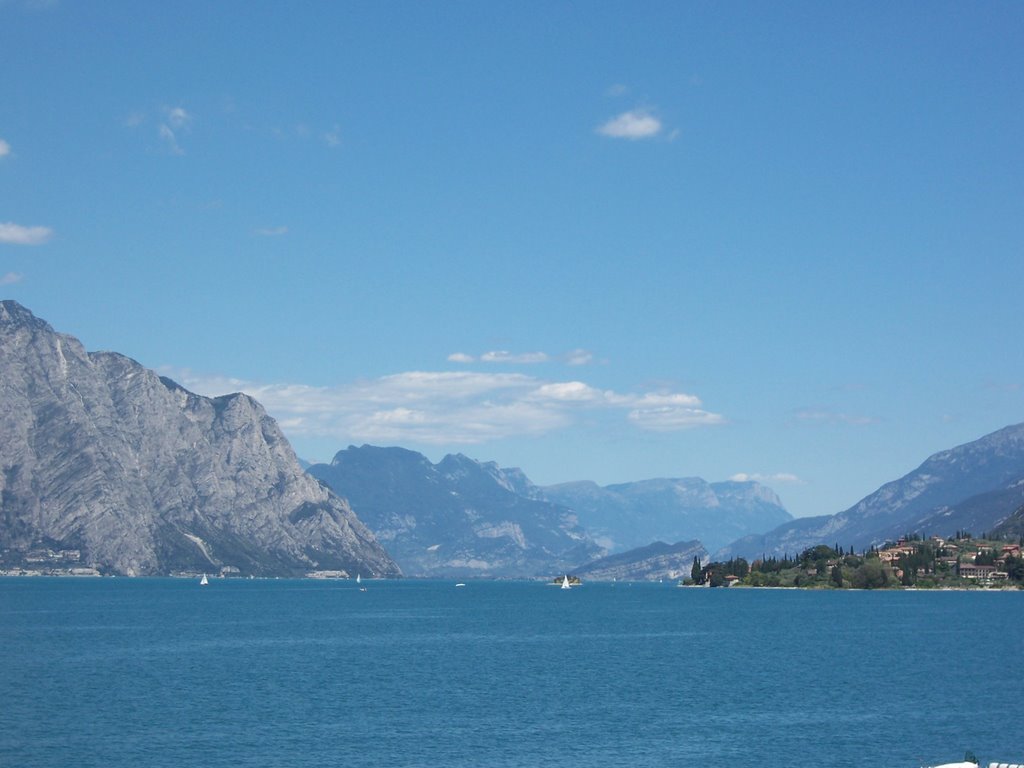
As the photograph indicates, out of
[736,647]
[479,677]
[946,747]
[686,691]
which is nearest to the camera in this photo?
[946,747]

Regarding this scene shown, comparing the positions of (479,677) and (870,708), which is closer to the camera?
(870,708)

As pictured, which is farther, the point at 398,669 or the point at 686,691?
→ the point at 398,669

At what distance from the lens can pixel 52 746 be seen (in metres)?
85.4

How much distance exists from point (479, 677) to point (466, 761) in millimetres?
51094

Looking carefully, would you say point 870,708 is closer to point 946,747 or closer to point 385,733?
point 946,747

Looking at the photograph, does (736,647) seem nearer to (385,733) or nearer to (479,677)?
(479,677)

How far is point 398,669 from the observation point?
140750 mm

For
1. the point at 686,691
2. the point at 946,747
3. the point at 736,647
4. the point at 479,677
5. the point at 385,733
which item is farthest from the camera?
the point at 736,647

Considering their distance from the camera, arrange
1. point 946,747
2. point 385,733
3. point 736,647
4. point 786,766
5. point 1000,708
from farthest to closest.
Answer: point 736,647
point 1000,708
point 385,733
point 946,747
point 786,766

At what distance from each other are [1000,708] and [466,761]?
5485 cm

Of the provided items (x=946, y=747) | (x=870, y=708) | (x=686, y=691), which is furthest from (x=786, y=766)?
(x=686, y=691)

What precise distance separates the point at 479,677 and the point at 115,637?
268 feet

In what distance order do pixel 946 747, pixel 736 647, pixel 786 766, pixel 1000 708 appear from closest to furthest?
pixel 786 766 → pixel 946 747 → pixel 1000 708 → pixel 736 647

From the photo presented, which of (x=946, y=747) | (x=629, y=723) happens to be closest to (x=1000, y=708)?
(x=946, y=747)
